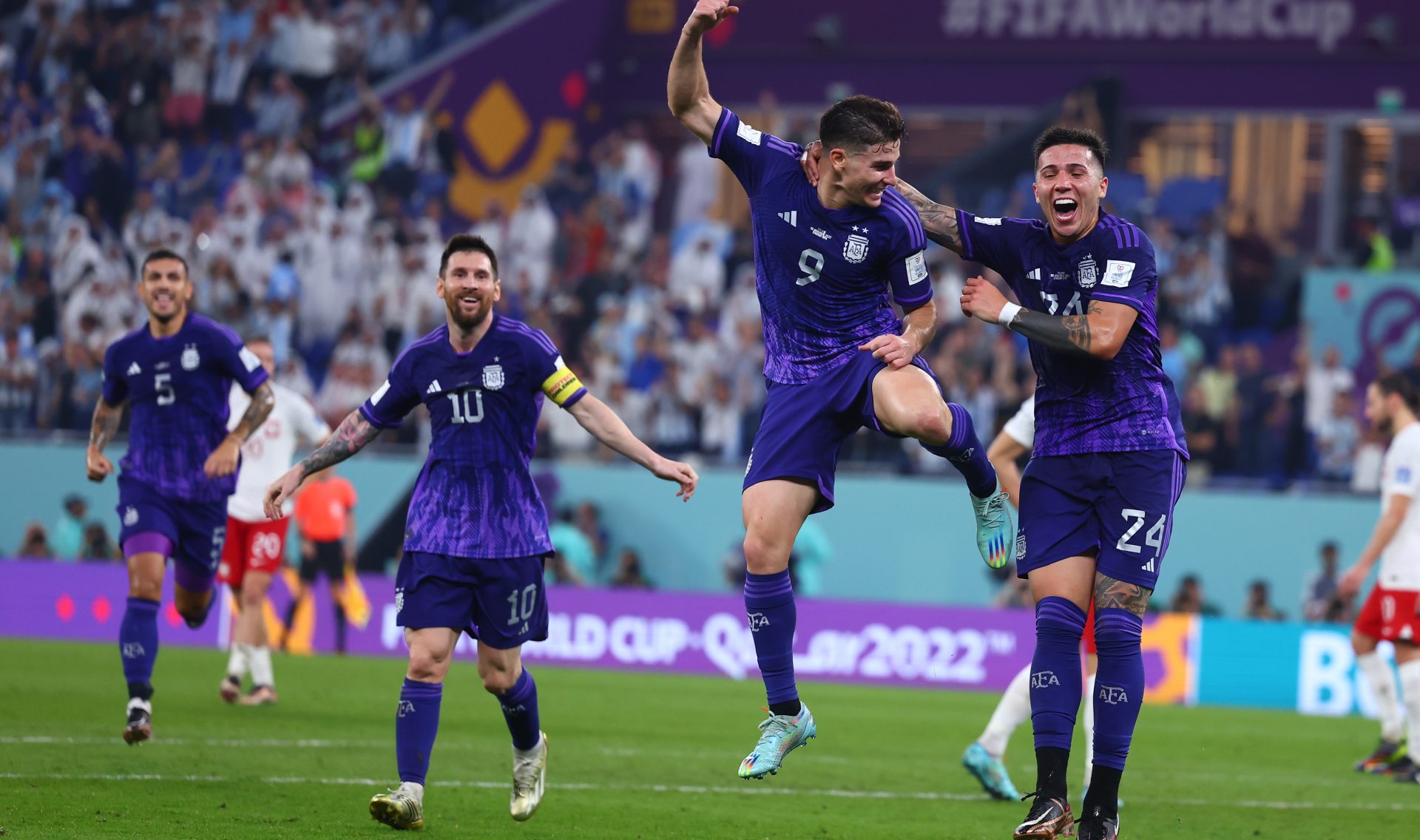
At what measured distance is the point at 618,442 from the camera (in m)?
8.37

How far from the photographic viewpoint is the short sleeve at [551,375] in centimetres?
848

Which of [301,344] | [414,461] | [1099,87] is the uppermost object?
[1099,87]

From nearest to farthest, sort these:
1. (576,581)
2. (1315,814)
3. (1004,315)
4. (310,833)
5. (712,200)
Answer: (1004,315)
(310,833)
(1315,814)
(576,581)
(712,200)

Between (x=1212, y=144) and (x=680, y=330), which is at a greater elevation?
(x=1212, y=144)

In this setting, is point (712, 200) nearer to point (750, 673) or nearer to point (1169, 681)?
point (750, 673)

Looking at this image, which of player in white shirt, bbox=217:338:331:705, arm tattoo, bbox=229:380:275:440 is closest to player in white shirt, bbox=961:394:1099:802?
arm tattoo, bbox=229:380:275:440

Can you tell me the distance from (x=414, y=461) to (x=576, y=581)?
2.48 m

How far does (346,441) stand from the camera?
28.1 feet

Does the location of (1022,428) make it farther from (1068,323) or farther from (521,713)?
(521,713)

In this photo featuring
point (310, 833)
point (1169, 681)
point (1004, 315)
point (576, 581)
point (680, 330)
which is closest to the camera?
point (1004, 315)


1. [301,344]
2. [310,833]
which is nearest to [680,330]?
[301,344]

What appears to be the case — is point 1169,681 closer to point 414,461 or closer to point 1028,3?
point 414,461

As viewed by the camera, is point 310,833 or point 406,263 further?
point 406,263

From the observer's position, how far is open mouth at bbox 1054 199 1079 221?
24.8 feet
